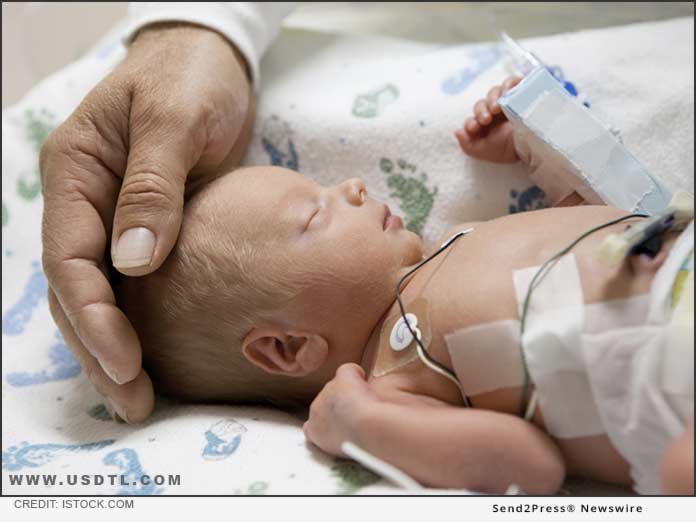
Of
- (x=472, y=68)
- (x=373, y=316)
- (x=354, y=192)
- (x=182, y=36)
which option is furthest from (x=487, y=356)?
(x=182, y=36)

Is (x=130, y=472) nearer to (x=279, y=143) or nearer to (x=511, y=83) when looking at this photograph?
(x=279, y=143)

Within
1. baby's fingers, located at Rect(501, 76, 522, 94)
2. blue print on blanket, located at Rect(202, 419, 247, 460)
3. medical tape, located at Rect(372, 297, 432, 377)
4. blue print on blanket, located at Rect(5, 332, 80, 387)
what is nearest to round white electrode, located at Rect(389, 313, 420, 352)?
medical tape, located at Rect(372, 297, 432, 377)

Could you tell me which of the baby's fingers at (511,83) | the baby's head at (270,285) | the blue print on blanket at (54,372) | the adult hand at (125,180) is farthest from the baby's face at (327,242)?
the blue print on blanket at (54,372)

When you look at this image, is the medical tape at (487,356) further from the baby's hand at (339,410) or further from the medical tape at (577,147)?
the medical tape at (577,147)

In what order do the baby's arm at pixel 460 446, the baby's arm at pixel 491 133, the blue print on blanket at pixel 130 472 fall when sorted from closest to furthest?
the baby's arm at pixel 460 446 < the blue print on blanket at pixel 130 472 < the baby's arm at pixel 491 133

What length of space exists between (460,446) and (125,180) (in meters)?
0.60

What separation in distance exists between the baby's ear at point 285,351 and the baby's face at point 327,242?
27 millimetres

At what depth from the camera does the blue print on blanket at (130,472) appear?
965 mm

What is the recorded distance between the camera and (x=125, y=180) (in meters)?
Answer: 1.12

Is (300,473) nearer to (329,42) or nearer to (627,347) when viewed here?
(627,347)

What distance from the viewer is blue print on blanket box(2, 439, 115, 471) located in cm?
109

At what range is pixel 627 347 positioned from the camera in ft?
2.73
